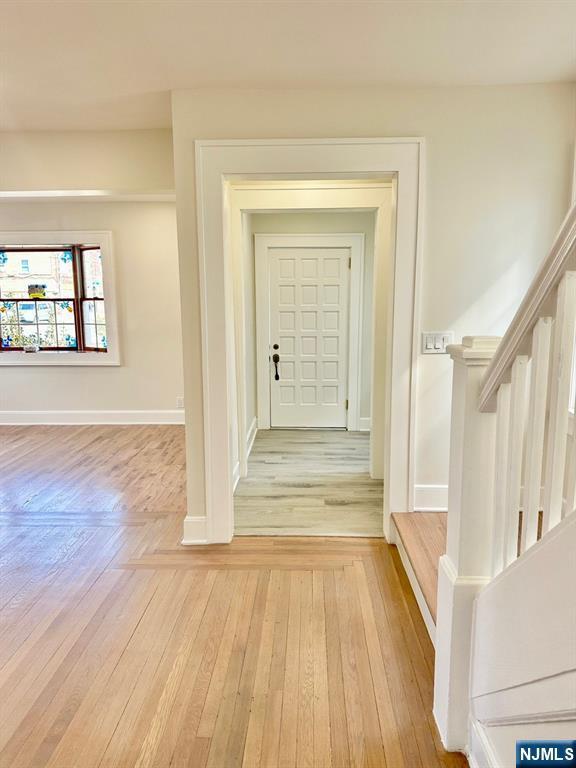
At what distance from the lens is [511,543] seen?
1332 millimetres

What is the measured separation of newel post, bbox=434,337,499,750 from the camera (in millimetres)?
1363

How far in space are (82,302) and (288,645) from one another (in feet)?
15.6

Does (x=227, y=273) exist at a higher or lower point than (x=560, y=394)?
higher

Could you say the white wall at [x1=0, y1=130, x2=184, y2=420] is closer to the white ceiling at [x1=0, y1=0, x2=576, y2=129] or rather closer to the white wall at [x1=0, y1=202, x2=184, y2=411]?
the white wall at [x1=0, y1=202, x2=184, y2=411]

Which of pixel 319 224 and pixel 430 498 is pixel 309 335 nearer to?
pixel 319 224

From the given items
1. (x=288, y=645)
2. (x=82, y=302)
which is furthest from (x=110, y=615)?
(x=82, y=302)

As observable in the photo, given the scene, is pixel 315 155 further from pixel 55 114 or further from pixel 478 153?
pixel 55 114

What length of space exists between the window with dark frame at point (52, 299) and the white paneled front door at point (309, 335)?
208 cm

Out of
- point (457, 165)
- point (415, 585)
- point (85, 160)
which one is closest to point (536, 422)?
point (415, 585)

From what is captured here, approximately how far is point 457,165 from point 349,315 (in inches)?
105

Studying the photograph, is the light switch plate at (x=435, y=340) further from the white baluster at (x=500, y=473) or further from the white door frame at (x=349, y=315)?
the white door frame at (x=349, y=315)

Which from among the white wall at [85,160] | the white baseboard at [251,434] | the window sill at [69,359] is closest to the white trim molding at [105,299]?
the window sill at [69,359]

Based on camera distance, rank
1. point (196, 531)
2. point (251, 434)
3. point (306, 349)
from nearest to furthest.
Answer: point (196, 531)
point (251, 434)
point (306, 349)

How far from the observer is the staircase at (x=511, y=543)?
101 centimetres
